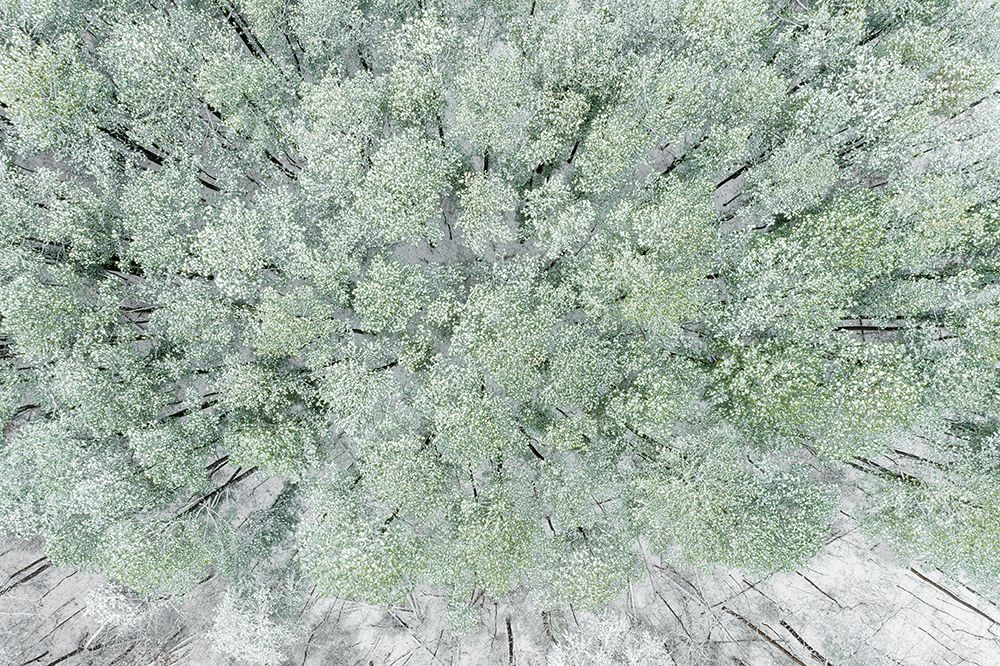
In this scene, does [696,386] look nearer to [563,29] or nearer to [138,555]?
[563,29]

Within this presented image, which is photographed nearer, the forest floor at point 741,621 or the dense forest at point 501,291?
the dense forest at point 501,291

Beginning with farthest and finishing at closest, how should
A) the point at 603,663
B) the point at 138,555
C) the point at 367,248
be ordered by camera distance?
the point at 603,663, the point at 367,248, the point at 138,555

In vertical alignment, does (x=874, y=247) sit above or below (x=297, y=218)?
below

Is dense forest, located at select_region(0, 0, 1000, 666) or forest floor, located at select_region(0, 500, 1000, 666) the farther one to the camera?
forest floor, located at select_region(0, 500, 1000, 666)

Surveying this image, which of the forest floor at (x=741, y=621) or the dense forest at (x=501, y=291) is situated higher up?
the dense forest at (x=501, y=291)

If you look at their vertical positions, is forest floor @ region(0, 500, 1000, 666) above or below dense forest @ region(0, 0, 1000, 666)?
below

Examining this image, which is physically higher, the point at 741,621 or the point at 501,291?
the point at 501,291

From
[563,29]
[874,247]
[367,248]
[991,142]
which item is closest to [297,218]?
[367,248]

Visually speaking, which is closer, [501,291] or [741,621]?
[501,291]
